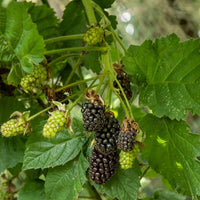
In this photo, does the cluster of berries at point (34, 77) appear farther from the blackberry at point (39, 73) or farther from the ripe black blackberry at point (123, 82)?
the ripe black blackberry at point (123, 82)

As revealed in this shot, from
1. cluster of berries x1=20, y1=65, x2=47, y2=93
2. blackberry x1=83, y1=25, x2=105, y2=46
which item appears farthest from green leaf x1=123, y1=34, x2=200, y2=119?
cluster of berries x1=20, y1=65, x2=47, y2=93

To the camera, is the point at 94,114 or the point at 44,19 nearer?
the point at 94,114

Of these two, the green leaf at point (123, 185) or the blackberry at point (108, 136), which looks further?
the green leaf at point (123, 185)

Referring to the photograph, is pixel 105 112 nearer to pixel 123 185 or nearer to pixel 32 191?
pixel 123 185

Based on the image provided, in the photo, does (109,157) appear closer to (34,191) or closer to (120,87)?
(120,87)

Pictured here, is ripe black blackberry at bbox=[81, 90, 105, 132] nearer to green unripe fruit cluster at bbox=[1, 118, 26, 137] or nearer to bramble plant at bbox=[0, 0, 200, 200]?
bramble plant at bbox=[0, 0, 200, 200]

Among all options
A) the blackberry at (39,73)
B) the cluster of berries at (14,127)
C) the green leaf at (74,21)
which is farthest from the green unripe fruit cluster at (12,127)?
the green leaf at (74,21)

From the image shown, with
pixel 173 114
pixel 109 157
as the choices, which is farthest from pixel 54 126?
pixel 173 114

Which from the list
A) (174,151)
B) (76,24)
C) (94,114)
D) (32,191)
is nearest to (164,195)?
(174,151)
